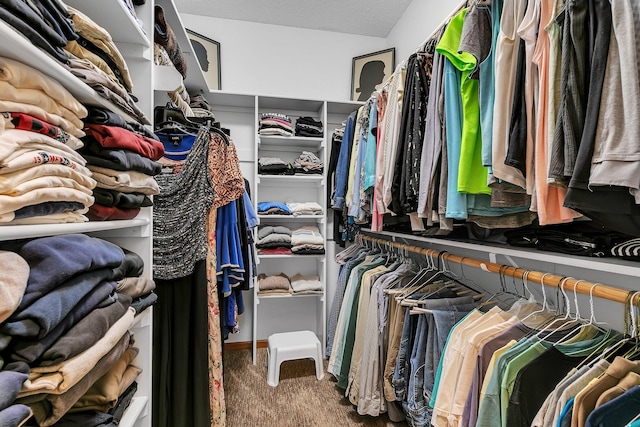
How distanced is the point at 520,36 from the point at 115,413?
4.86ft

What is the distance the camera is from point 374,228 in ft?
5.73

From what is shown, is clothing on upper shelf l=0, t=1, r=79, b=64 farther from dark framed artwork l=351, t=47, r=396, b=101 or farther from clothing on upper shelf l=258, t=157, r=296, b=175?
dark framed artwork l=351, t=47, r=396, b=101

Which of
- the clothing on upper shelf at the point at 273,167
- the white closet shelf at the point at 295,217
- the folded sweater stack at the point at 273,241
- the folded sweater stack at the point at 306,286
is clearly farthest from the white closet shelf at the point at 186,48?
the folded sweater stack at the point at 306,286

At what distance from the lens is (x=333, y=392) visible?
2.11 meters

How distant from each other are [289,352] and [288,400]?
0.28 m

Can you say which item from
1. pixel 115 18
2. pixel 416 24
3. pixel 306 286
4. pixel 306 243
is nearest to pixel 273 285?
pixel 306 286

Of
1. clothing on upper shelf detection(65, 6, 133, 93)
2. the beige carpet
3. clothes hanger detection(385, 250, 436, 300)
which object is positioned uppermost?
clothing on upper shelf detection(65, 6, 133, 93)

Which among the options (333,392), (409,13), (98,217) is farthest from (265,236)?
(409,13)

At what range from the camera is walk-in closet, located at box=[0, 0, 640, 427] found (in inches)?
24.0

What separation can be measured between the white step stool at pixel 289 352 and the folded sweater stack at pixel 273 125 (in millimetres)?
1562

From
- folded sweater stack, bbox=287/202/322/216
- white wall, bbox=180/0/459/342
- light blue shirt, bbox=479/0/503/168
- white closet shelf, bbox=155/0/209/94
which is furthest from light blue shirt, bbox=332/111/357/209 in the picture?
light blue shirt, bbox=479/0/503/168

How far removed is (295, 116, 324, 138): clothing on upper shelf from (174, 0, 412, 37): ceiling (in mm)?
836

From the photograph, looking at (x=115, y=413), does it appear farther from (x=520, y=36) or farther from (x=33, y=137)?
(x=520, y=36)

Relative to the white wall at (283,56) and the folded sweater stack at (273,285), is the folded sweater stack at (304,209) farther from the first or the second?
the white wall at (283,56)
